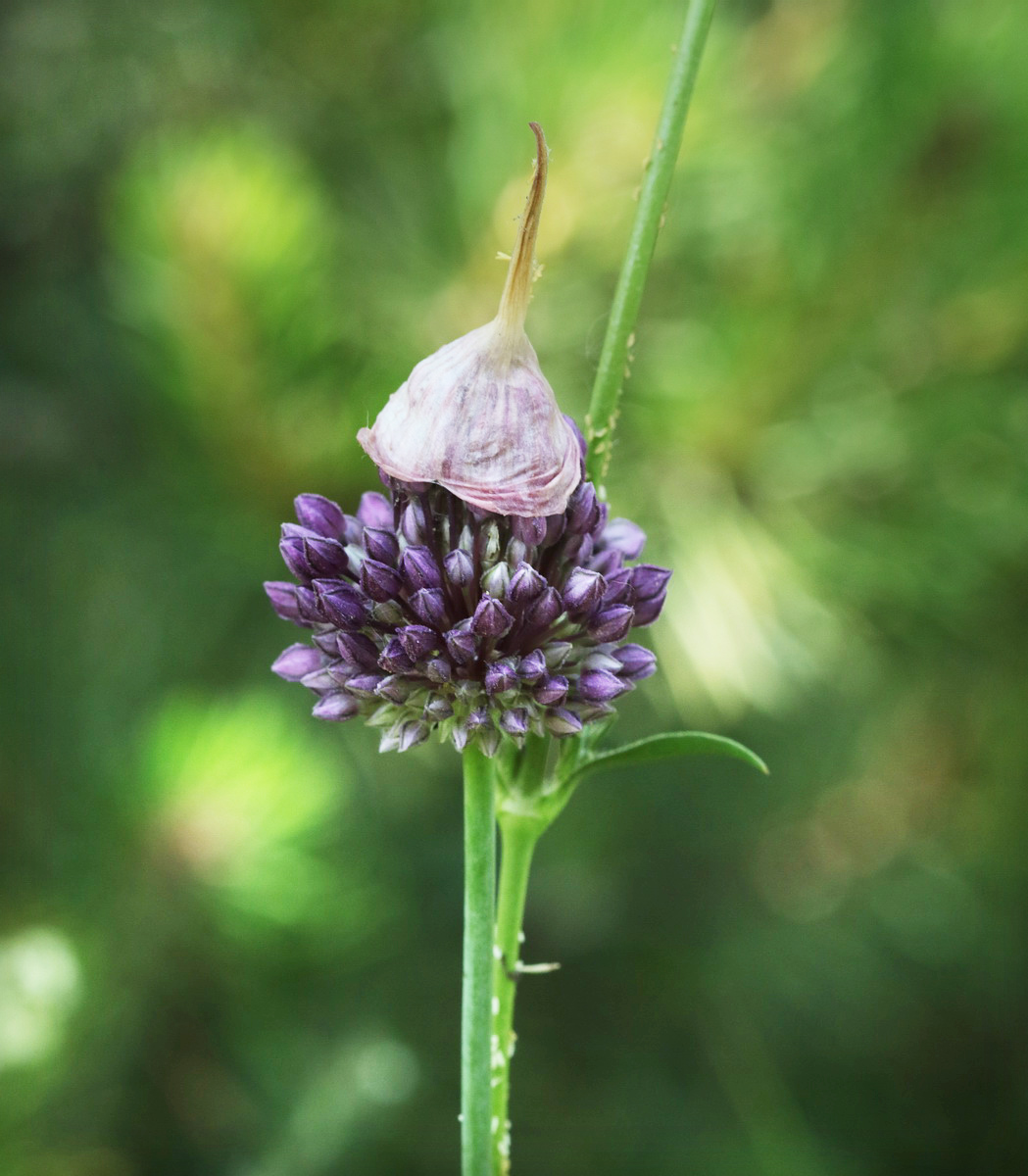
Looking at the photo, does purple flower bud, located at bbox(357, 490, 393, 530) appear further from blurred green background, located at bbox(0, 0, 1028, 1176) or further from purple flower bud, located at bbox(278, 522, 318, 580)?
blurred green background, located at bbox(0, 0, 1028, 1176)

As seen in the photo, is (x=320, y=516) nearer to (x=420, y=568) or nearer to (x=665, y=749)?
(x=420, y=568)

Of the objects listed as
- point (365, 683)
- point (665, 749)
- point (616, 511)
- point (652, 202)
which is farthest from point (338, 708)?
point (616, 511)

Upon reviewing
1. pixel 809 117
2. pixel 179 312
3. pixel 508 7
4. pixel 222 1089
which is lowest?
pixel 222 1089

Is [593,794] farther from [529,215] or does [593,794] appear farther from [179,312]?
[529,215]

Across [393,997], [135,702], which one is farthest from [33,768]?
[393,997]

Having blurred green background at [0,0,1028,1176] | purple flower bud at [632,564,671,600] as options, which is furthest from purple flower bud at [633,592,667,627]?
blurred green background at [0,0,1028,1176]

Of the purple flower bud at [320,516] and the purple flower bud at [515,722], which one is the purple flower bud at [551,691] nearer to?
the purple flower bud at [515,722]

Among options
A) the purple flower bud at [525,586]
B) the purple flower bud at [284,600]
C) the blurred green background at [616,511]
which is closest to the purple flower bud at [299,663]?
the purple flower bud at [284,600]
